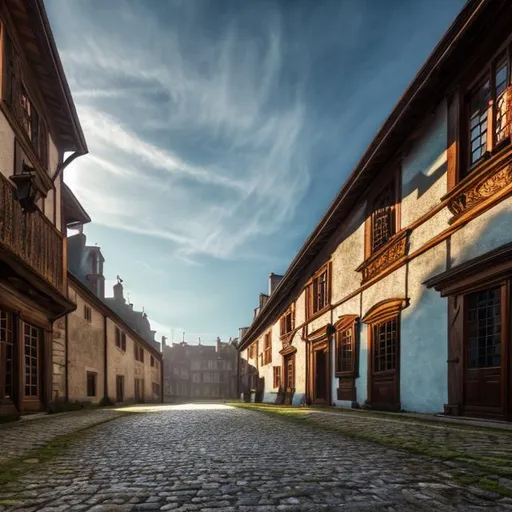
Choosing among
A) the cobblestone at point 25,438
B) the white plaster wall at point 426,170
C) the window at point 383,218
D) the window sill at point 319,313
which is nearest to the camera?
the cobblestone at point 25,438

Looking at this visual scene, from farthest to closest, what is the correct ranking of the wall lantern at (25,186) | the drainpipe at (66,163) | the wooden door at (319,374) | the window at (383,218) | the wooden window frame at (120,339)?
the wooden window frame at (120,339) < the wooden door at (319,374) < the drainpipe at (66,163) < the window at (383,218) < the wall lantern at (25,186)

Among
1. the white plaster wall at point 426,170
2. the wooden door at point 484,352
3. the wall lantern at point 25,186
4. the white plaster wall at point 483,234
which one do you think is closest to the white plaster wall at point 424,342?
the white plaster wall at point 483,234

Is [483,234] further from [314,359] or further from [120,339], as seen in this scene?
[120,339]

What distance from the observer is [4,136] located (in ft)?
27.6

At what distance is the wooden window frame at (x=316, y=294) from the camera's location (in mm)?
15281

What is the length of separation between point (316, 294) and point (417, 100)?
32.0ft

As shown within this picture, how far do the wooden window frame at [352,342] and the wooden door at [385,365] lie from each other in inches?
39.0

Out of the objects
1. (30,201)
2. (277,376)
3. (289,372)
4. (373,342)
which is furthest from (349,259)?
(277,376)

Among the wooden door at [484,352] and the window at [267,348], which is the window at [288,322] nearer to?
the window at [267,348]

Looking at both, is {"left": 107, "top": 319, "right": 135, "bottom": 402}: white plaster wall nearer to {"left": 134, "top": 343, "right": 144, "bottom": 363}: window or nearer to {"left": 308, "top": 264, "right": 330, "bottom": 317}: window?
{"left": 134, "top": 343, "right": 144, "bottom": 363}: window

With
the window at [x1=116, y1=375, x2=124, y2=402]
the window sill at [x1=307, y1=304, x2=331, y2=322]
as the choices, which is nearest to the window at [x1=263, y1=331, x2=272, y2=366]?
the window at [x1=116, y1=375, x2=124, y2=402]

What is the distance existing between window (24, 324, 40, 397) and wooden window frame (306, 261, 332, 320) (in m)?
9.42

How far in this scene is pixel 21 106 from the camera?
944 centimetres

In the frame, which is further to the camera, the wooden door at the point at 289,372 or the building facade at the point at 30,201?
the wooden door at the point at 289,372
